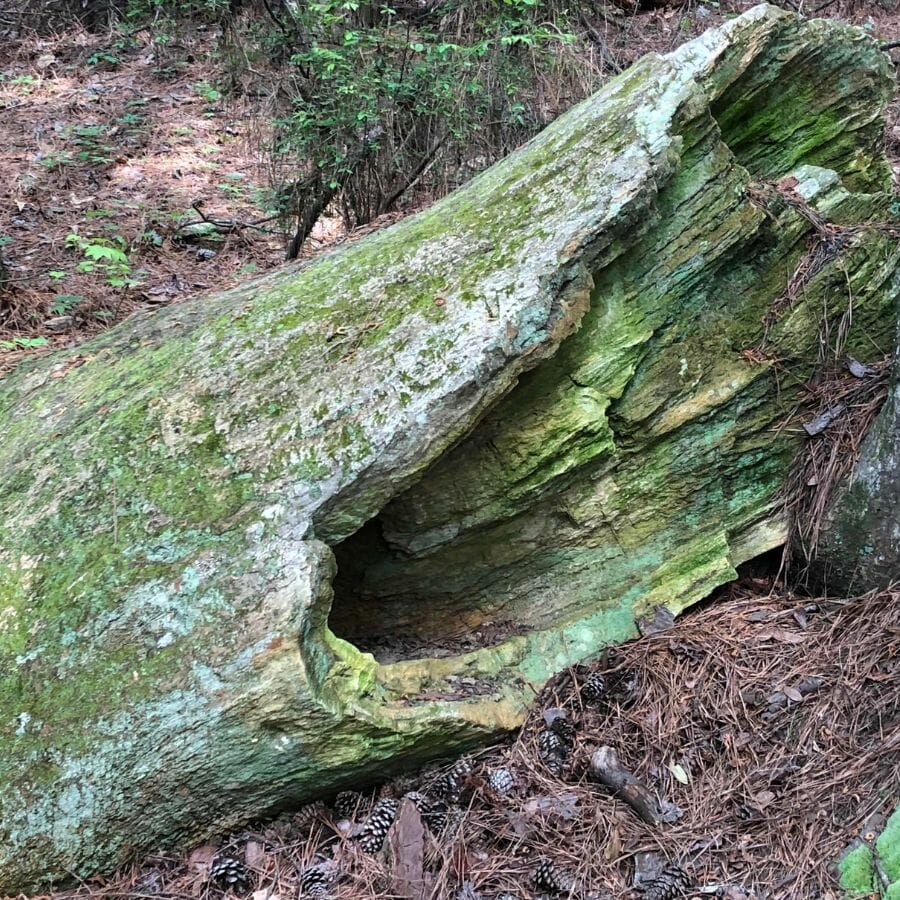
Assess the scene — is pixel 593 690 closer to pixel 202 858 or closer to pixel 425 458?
pixel 425 458

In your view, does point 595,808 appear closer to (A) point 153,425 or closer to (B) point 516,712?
(B) point 516,712

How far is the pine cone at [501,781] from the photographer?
2676 millimetres

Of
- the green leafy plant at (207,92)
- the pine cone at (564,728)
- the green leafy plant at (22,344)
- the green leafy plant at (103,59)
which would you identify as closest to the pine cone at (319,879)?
the pine cone at (564,728)

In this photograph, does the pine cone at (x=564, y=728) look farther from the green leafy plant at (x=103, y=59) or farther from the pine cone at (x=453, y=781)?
the green leafy plant at (x=103, y=59)

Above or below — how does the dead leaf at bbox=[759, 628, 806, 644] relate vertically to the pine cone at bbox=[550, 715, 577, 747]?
above

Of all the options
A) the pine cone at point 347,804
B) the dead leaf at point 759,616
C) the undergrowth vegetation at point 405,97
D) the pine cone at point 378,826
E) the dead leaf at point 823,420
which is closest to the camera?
the pine cone at point 378,826

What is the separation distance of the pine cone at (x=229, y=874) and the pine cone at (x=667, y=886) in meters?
1.29

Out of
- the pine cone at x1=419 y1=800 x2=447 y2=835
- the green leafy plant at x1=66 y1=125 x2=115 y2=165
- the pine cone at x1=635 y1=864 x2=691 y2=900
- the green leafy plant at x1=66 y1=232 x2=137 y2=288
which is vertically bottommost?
the pine cone at x1=419 y1=800 x2=447 y2=835

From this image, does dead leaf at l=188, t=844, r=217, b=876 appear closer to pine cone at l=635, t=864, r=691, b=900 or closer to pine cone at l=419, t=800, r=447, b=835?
pine cone at l=419, t=800, r=447, b=835

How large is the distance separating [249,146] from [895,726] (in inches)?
265

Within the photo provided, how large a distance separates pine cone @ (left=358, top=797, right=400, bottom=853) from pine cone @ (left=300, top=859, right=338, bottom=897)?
0.40 ft

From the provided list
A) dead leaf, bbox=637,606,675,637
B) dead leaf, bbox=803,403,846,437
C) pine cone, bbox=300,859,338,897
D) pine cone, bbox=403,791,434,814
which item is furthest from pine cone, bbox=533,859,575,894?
dead leaf, bbox=803,403,846,437

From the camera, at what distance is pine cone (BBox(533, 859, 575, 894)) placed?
2.34 m

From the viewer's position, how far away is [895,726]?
2381mm
